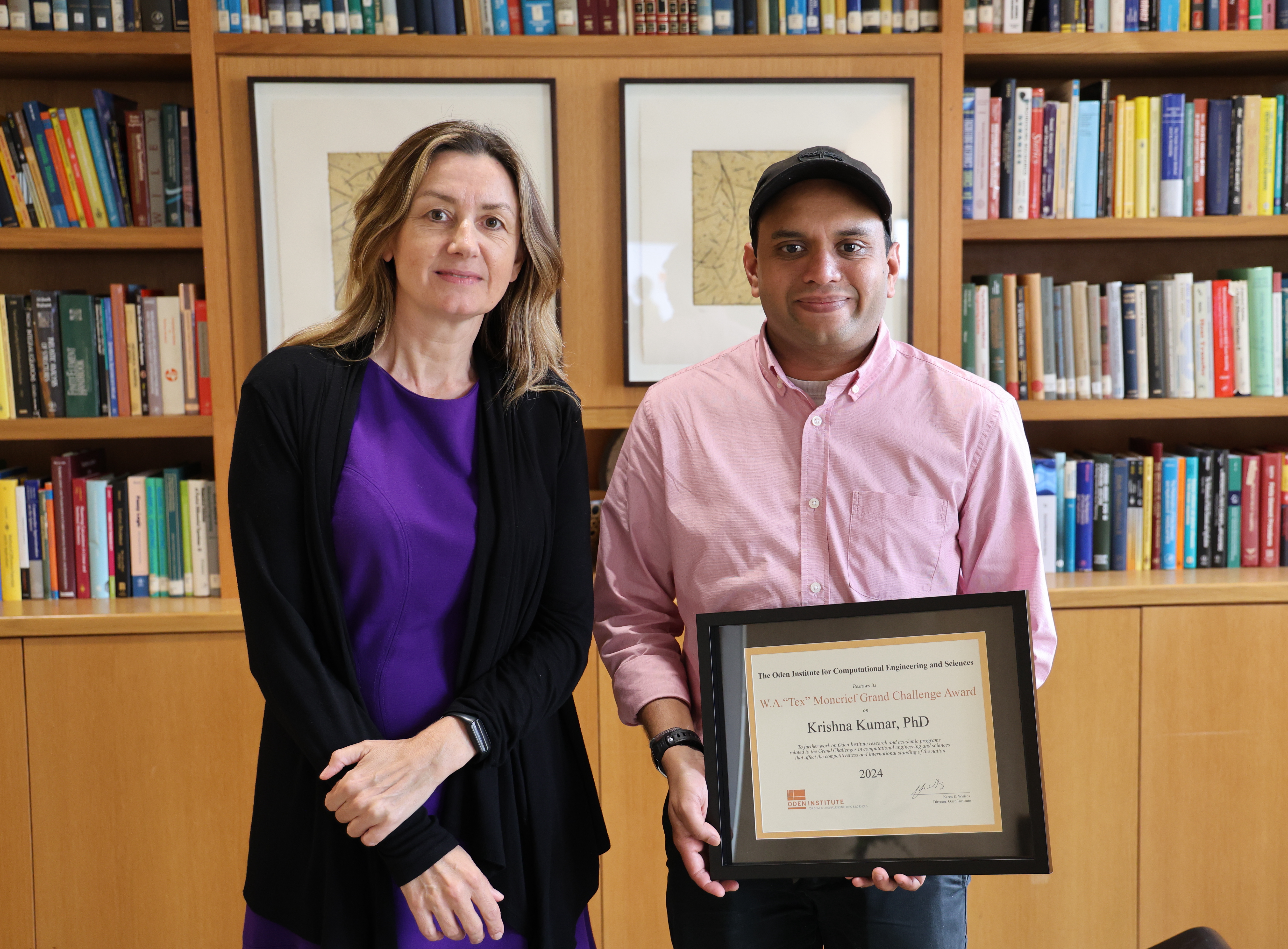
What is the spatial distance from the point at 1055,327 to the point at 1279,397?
23.1 inches

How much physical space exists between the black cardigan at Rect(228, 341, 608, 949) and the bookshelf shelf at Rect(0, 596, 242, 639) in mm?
1026

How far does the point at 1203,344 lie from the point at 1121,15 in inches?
32.2

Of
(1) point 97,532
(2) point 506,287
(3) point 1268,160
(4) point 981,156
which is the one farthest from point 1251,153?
(1) point 97,532

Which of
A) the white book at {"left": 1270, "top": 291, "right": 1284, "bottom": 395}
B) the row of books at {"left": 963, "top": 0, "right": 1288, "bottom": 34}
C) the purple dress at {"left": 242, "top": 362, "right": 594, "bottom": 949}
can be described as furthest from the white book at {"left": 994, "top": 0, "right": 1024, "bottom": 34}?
the purple dress at {"left": 242, "top": 362, "right": 594, "bottom": 949}

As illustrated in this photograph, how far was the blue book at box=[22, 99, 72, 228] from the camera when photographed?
2285 mm

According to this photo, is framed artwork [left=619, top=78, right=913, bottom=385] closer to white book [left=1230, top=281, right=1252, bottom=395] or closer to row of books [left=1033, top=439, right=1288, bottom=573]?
row of books [left=1033, top=439, right=1288, bottom=573]

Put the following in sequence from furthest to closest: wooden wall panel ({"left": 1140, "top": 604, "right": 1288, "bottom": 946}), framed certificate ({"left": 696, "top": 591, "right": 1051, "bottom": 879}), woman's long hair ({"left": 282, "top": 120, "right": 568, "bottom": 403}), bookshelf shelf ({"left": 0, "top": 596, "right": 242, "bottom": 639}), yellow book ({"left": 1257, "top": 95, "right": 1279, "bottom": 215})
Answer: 1. yellow book ({"left": 1257, "top": 95, "right": 1279, "bottom": 215})
2. wooden wall panel ({"left": 1140, "top": 604, "right": 1288, "bottom": 946})
3. bookshelf shelf ({"left": 0, "top": 596, "right": 242, "bottom": 639})
4. woman's long hair ({"left": 282, "top": 120, "right": 568, "bottom": 403})
5. framed certificate ({"left": 696, "top": 591, "right": 1051, "bottom": 879})

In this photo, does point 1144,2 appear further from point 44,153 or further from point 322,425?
point 44,153

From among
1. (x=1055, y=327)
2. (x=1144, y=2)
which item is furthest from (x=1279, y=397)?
(x=1144, y=2)

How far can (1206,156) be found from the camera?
2.41 meters

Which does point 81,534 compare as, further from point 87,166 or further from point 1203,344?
point 1203,344

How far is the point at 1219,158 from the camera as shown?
241cm

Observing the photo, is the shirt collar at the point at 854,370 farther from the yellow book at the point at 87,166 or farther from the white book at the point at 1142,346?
the yellow book at the point at 87,166
